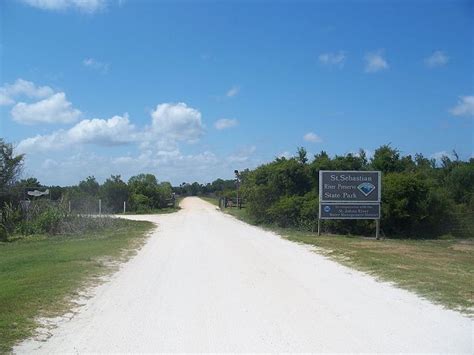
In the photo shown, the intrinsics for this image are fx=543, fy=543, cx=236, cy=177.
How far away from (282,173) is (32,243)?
14796 mm

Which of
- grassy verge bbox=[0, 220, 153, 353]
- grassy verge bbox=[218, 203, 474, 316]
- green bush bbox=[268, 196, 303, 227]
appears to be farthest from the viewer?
green bush bbox=[268, 196, 303, 227]

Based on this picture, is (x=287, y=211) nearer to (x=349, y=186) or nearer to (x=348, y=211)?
(x=348, y=211)

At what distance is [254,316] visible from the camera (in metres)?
8.06

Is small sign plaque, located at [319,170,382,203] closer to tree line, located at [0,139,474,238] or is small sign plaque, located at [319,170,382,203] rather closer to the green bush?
tree line, located at [0,139,474,238]

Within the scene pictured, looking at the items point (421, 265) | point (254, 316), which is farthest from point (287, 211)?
point (254, 316)

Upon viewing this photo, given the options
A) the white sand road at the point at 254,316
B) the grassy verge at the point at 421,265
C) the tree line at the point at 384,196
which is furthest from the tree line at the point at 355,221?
the white sand road at the point at 254,316

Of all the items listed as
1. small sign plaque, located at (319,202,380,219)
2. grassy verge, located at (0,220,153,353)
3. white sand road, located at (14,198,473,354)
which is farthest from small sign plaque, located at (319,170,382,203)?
white sand road, located at (14,198,473,354)

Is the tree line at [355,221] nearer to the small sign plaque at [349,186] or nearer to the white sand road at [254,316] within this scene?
the small sign plaque at [349,186]

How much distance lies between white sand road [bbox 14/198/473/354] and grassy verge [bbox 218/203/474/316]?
0.47 m

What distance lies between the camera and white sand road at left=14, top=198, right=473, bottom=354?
21.5 ft

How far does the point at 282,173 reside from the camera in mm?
31562

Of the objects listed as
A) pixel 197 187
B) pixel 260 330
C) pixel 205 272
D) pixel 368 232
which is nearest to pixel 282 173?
pixel 368 232

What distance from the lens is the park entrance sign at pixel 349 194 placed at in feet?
77.6

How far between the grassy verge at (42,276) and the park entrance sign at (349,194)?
8125 mm
